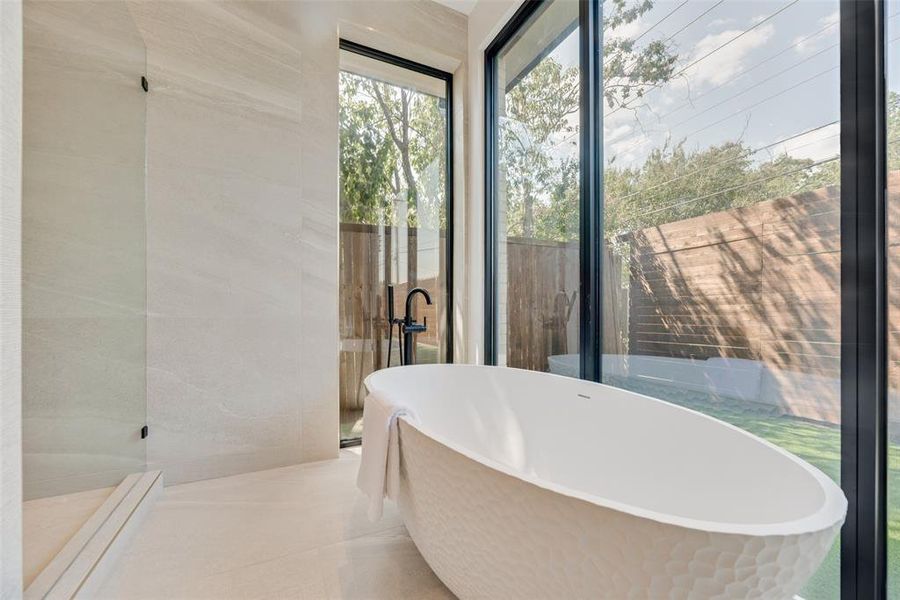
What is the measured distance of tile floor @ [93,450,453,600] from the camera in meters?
1.30

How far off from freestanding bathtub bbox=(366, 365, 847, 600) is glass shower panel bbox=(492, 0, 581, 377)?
0.48 m

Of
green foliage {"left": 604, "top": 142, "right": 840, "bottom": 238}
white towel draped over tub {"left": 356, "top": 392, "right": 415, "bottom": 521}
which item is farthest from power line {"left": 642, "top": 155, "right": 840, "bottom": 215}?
white towel draped over tub {"left": 356, "top": 392, "right": 415, "bottom": 521}

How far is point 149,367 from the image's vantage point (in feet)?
6.50

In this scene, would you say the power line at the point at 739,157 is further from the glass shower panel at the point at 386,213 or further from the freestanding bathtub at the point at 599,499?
the glass shower panel at the point at 386,213

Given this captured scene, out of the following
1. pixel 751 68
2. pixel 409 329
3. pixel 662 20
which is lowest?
pixel 409 329

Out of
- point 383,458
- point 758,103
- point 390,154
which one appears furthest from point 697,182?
point 390,154

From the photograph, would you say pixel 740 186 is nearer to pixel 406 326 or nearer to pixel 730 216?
pixel 730 216

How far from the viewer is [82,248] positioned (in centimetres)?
167

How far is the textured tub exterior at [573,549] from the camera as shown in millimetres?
675

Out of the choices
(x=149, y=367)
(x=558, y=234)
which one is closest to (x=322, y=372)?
(x=149, y=367)

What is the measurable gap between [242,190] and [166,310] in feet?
2.37

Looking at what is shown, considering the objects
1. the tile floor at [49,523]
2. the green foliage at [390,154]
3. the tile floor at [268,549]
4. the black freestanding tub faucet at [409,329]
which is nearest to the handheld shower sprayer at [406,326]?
the black freestanding tub faucet at [409,329]

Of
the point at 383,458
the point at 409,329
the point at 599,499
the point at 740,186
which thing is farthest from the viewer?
the point at 409,329

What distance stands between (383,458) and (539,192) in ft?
5.65
